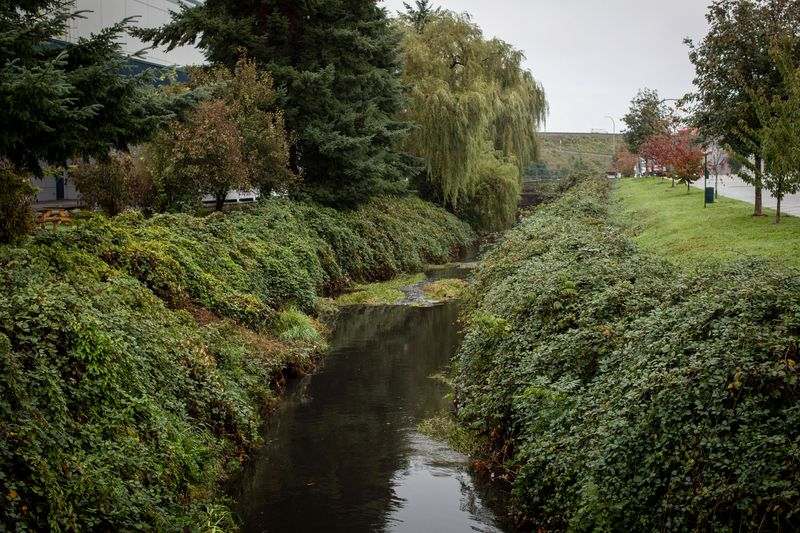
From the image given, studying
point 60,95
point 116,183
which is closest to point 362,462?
point 60,95

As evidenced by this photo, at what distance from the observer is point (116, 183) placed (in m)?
20.8

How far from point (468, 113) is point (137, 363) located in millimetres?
29093

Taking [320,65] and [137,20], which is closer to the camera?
[320,65]

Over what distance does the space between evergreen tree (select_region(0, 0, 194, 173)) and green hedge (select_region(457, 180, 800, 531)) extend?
7.00 metres

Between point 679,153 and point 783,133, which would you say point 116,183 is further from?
point 679,153

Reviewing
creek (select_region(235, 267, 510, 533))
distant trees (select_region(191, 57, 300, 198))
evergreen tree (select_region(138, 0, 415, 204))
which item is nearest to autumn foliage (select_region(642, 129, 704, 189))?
evergreen tree (select_region(138, 0, 415, 204))

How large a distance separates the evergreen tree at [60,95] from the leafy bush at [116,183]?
5612 millimetres

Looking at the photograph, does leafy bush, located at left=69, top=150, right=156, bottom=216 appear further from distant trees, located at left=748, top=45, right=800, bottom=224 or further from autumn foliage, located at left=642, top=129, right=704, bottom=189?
autumn foliage, located at left=642, top=129, right=704, bottom=189

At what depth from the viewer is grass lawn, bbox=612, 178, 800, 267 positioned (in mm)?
17703

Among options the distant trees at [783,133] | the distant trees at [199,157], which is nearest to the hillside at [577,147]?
the distant trees at [783,133]

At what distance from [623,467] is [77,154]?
10235 millimetres

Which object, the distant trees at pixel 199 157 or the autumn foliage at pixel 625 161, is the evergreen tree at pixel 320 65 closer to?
the distant trees at pixel 199 157


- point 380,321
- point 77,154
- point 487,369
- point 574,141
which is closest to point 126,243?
point 77,154

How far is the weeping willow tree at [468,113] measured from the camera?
37.6 meters
